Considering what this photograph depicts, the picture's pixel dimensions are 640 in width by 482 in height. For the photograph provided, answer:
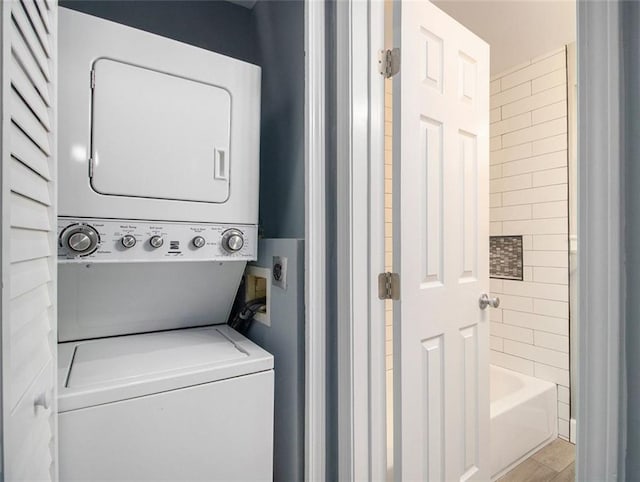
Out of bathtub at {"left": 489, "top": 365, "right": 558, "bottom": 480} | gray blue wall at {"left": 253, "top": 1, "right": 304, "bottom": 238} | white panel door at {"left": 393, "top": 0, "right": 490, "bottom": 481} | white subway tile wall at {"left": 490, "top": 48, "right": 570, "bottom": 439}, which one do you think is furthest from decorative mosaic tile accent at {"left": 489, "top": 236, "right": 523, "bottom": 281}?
gray blue wall at {"left": 253, "top": 1, "right": 304, "bottom": 238}

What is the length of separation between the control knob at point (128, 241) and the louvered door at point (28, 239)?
0.27 meters

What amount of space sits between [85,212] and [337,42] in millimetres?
992

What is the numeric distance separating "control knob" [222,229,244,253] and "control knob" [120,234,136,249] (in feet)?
0.96

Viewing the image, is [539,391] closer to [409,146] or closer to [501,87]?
[409,146]

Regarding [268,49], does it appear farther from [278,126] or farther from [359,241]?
[359,241]

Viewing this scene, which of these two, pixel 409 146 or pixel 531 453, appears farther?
pixel 531 453

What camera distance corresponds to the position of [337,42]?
128 cm

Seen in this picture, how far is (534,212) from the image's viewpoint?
2.63 metres

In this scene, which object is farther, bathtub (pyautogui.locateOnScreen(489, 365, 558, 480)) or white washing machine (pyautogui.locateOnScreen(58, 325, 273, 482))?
bathtub (pyautogui.locateOnScreen(489, 365, 558, 480))

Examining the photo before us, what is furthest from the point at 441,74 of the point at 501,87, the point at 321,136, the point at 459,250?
the point at 501,87

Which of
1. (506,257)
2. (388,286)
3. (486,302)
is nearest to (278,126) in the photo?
(388,286)

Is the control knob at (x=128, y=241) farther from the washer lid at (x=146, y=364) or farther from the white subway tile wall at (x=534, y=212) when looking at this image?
the white subway tile wall at (x=534, y=212)

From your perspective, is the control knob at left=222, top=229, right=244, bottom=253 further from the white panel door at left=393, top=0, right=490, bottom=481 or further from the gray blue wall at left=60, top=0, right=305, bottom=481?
the white panel door at left=393, top=0, right=490, bottom=481

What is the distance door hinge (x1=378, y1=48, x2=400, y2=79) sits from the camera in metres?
1.30
